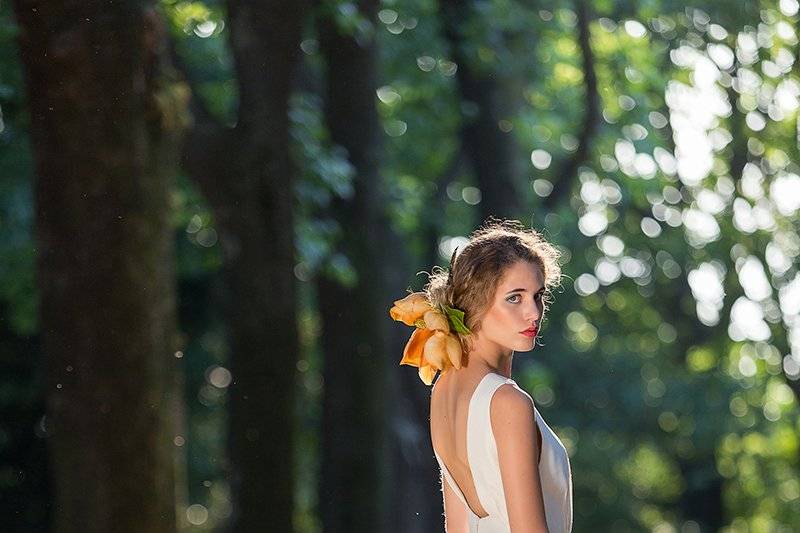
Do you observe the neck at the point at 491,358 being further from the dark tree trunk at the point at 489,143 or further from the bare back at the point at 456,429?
the dark tree trunk at the point at 489,143

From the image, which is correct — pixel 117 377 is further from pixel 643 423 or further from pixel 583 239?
pixel 643 423

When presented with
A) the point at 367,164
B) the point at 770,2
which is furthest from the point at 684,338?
the point at 367,164

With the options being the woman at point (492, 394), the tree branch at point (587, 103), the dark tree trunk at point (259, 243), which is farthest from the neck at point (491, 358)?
the tree branch at point (587, 103)

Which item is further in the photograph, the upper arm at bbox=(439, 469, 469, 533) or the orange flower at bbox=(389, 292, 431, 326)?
the orange flower at bbox=(389, 292, 431, 326)

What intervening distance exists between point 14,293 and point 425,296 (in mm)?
15822

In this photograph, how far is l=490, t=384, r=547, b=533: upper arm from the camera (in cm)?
564

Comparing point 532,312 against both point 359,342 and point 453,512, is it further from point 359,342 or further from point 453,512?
point 359,342

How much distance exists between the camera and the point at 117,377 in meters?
10.7

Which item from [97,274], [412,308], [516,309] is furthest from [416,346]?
[97,274]

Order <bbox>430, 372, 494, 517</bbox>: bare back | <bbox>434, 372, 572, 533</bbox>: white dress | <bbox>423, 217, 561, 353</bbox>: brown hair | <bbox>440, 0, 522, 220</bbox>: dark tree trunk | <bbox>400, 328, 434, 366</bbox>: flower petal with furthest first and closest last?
<bbox>440, 0, 522, 220</bbox>: dark tree trunk → <bbox>400, 328, 434, 366</bbox>: flower petal → <bbox>423, 217, 561, 353</bbox>: brown hair → <bbox>430, 372, 494, 517</bbox>: bare back → <bbox>434, 372, 572, 533</bbox>: white dress

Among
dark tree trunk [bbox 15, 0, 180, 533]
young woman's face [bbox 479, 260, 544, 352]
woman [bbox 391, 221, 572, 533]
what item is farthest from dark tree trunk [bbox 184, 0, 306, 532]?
young woman's face [bbox 479, 260, 544, 352]

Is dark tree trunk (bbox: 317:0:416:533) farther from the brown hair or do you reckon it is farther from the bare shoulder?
the bare shoulder

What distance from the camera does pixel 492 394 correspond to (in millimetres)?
5785

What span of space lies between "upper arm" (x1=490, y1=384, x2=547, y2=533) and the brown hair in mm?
477
